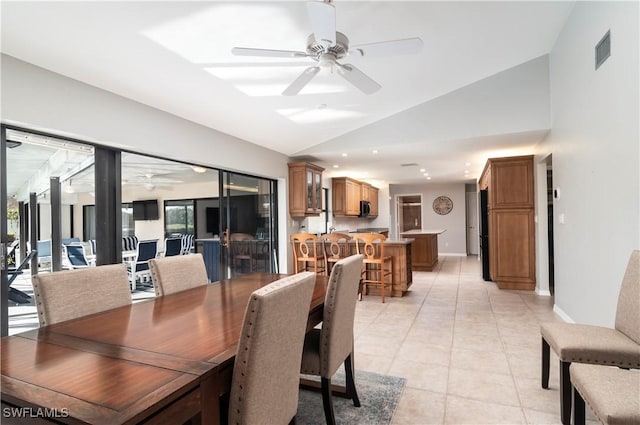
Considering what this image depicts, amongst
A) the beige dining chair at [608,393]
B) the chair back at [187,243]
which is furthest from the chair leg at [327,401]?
the chair back at [187,243]

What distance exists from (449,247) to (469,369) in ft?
28.2

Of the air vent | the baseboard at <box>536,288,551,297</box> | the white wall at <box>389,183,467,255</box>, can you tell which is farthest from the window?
the white wall at <box>389,183,467,255</box>

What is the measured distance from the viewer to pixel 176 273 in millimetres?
2385

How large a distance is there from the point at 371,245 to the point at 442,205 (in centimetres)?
682

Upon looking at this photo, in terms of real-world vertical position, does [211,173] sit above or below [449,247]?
above

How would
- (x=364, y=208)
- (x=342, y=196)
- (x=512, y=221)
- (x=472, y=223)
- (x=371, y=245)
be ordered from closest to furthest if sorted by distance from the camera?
1. (x=371, y=245)
2. (x=512, y=221)
3. (x=342, y=196)
4. (x=364, y=208)
5. (x=472, y=223)

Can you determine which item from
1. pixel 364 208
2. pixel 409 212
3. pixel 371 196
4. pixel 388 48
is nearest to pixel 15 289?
pixel 388 48

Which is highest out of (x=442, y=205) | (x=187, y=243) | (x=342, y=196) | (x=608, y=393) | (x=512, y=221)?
(x=342, y=196)

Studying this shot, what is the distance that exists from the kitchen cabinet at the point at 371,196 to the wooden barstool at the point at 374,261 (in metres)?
4.16

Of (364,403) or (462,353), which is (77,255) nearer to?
(364,403)

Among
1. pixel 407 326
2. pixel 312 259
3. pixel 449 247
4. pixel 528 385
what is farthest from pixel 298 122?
pixel 449 247

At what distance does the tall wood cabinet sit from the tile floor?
39cm

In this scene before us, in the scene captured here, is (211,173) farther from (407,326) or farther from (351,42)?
(407,326)

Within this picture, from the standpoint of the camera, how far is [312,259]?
5133mm
